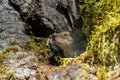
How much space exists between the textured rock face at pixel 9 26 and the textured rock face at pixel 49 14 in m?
0.15

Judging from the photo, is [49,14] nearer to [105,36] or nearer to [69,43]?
[69,43]

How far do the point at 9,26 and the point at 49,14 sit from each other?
57 centimetres

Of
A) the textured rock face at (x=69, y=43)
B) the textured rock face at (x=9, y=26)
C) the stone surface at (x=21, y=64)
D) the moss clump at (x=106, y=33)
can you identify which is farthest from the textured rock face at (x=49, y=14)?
the moss clump at (x=106, y=33)

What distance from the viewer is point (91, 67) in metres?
2.22

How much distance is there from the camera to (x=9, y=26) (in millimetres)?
3557

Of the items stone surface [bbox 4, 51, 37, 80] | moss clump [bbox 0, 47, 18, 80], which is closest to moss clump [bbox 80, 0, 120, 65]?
stone surface [bbox 4, 51, 37, 80]

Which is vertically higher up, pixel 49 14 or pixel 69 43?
pixel 49 14

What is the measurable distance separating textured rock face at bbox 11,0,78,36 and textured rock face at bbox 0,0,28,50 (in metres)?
0.15

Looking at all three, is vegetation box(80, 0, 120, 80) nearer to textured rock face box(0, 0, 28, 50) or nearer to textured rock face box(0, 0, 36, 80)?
textured rock face box(0, 0, 36, 80)

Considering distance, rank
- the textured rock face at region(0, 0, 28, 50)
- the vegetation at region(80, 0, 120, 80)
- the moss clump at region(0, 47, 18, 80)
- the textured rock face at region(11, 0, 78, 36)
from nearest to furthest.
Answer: the vegetation at region(80, 0, 120, 80)
the moss clump at region(0, 47, 18, 80)
the textured rock face at region(0, 0, 28, 50)
the textured rock face at region(11, 0, 78, 36)

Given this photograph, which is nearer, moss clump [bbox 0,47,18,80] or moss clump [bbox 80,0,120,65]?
moss clump [bbox 80,0,120,65]

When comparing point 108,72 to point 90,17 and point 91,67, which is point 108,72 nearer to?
point 91,67

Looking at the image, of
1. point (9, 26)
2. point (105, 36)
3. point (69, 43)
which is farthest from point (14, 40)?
point (105, 36)

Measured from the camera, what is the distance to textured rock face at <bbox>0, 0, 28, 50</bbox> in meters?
3.28
